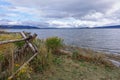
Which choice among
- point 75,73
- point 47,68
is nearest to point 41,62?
point 47,68

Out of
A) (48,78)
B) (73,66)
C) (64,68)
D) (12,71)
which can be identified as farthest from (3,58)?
(73,66)

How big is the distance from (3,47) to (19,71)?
3.94 ft

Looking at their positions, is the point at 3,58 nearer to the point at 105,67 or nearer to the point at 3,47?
the point at 3,47

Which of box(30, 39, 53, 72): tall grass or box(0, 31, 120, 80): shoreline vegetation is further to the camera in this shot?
box(30, 39, 53, 72): tall grass

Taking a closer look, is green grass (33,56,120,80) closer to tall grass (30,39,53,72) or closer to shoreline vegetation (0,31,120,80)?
shoreline vegetation (0,31,120,80)

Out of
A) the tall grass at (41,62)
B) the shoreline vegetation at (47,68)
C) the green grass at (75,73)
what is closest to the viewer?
the shoreline vegetation at (47,68)

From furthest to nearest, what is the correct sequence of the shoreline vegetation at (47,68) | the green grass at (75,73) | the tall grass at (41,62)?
the tall grass at (41,62)
the green grass at (75,73)
the shoreline vegetation at (47,68)

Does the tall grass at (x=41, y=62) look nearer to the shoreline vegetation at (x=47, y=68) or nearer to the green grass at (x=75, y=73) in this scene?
the shoreline vegetation at (x=47, y=68)

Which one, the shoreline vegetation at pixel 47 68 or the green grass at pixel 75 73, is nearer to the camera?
the shoreline vegetation at pixel 47 68

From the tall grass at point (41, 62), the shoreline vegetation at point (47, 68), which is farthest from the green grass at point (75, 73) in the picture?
the tall grass at point (41, 62)

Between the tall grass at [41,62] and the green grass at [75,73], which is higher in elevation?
the tall grass at [41,62]

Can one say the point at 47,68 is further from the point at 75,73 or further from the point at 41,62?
the point at 75,73


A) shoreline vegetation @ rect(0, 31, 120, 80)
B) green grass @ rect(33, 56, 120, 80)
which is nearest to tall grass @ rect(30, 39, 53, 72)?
shoreline vegetation @ rect(0, 31, 120, 80)

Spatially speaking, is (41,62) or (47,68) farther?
(47,68)
